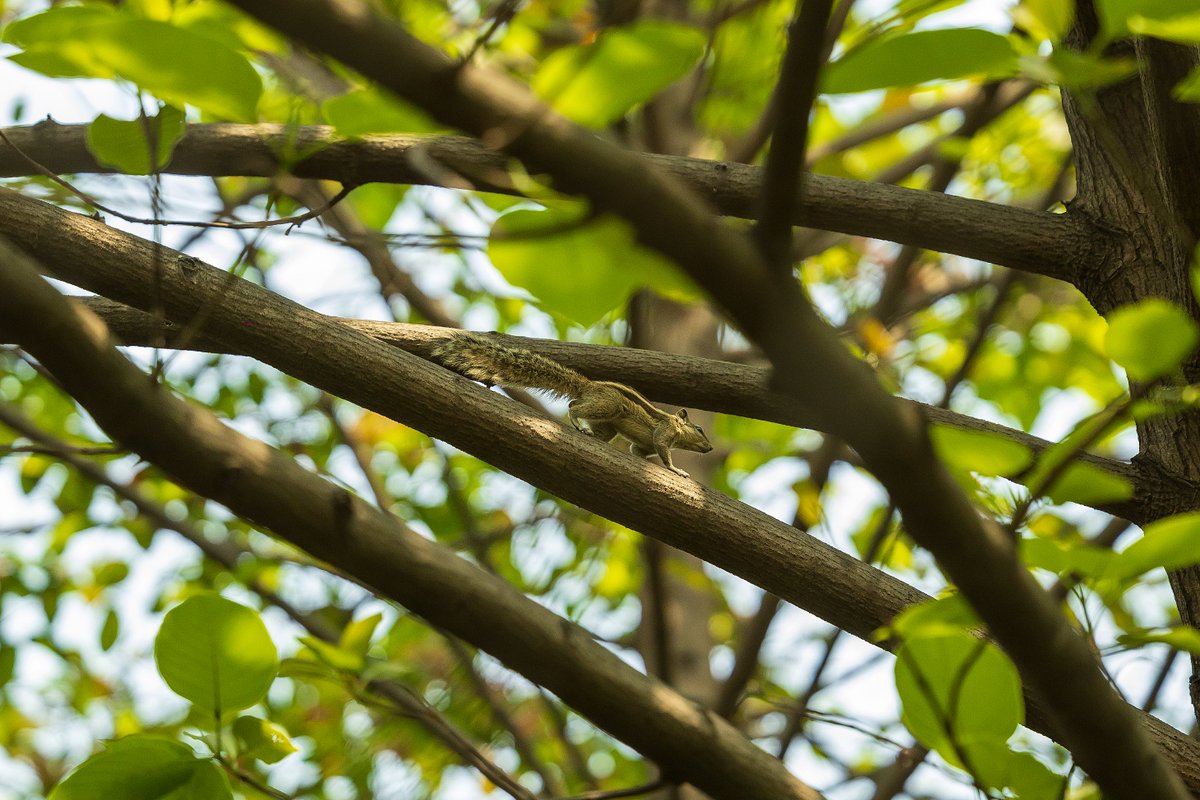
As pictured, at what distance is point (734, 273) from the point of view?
46.9 inches

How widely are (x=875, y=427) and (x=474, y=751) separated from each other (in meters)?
2.02

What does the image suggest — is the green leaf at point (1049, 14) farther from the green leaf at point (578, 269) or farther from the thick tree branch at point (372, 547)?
the thick tree branch at point (372, 547)

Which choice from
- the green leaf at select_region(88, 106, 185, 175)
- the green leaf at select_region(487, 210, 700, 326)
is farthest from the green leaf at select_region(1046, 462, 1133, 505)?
the green leaf at select_region(88, 106, 185, 175)

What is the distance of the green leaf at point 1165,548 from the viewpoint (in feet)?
4.19

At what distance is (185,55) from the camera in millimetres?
1271

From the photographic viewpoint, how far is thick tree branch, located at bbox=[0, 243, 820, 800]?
1.54 metres

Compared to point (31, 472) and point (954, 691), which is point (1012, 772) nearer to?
point (954, 691)

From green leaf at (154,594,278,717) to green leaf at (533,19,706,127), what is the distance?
1.27m

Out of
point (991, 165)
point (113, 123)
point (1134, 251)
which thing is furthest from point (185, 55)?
point (991, 165)

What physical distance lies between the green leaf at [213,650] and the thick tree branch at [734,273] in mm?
1261

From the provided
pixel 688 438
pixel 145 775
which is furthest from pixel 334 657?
pixel 688 438

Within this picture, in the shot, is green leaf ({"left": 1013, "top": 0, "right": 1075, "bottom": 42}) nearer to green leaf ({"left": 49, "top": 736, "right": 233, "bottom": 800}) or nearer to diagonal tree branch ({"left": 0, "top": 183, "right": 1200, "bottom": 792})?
diagonal tree branch ({"left": 0, "top": 183, "right": 1200, "bottom": 792})

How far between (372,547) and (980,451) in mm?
1024

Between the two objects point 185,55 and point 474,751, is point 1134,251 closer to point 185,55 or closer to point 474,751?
point 474,751
